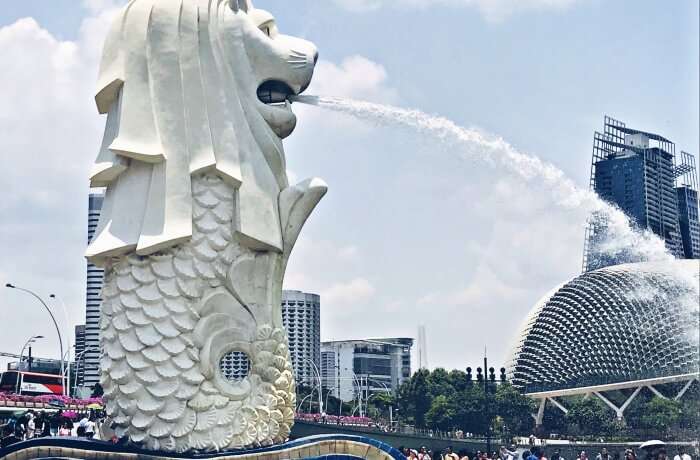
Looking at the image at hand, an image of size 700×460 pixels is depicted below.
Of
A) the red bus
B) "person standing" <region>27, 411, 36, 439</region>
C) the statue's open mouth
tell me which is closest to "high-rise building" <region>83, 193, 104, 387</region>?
the red bus

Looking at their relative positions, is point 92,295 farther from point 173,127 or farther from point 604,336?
point 173,127

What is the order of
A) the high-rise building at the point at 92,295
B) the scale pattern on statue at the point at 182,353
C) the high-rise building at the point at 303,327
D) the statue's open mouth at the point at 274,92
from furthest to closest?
the high-rise building at the point at 303,327 → the high-rise building at the point at 92,295 → the statue's open mouth at the point at 274,92 → the scale pattern on statue at the point at 182,353

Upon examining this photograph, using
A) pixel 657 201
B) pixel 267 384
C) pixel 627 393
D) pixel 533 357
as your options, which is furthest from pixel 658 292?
pixel 267 384

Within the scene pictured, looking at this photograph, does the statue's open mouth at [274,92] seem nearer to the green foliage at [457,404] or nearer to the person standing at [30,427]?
the person standing at [30,427]

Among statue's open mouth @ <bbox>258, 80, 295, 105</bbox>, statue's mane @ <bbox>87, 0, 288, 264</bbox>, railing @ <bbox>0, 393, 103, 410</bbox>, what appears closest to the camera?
statue's mane @ <bbox>87, 0, 288, 264</bbox>

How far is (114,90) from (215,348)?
4720mm

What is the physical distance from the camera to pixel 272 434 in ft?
53.9

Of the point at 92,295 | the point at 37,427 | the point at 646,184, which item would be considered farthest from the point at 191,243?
the point at 646,184

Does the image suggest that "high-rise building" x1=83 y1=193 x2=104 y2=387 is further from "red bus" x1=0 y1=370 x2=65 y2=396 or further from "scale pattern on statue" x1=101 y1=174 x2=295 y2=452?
"scale pattern on statue" x1=101 y1=174 x2=295 y2=452

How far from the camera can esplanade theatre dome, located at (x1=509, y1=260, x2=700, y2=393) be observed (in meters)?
66.8

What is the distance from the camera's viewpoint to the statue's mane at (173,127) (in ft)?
52.8

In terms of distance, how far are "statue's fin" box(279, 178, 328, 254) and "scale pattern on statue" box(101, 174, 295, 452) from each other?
43.4 inches

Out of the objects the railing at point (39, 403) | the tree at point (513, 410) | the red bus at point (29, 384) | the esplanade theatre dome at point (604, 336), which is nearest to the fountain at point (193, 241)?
the railing at point (39, 403)

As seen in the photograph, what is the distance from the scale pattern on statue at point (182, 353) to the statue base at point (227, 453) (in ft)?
1.08
